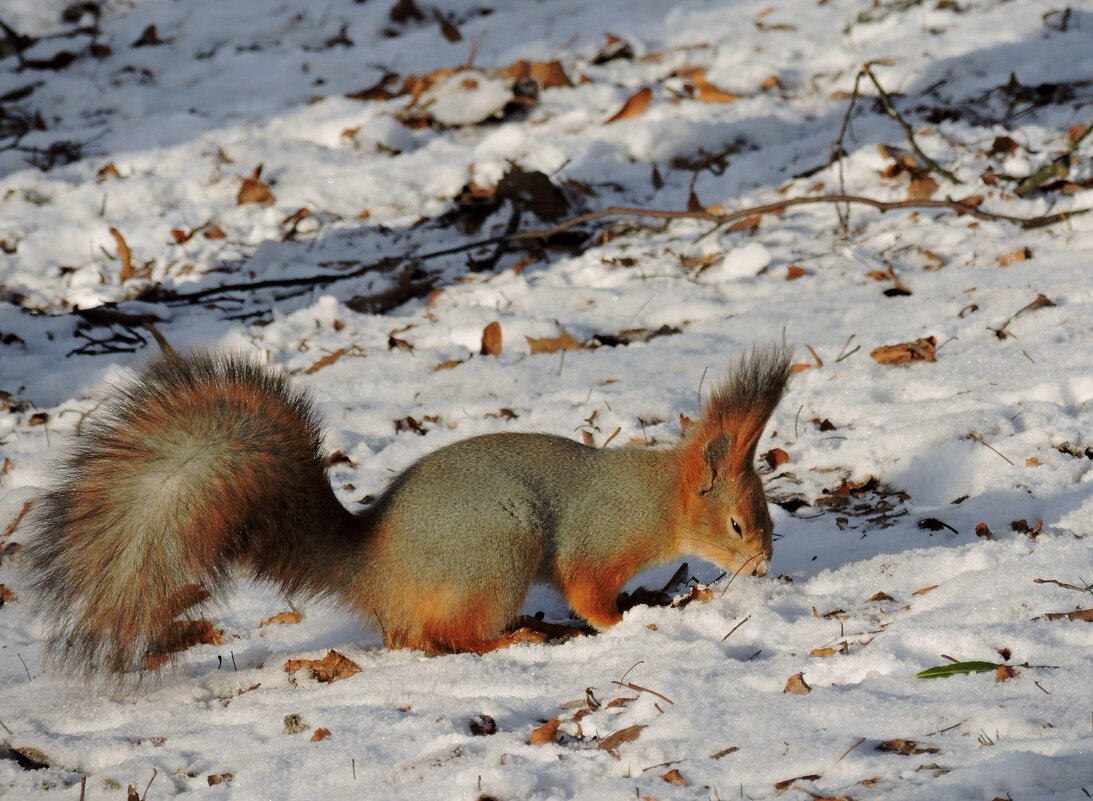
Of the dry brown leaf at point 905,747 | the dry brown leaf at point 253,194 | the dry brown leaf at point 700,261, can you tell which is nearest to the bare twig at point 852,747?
the dry brown leaf at point 905,747

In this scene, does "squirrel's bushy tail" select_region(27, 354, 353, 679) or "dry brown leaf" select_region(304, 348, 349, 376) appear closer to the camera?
"squirrel's bushy tail" select_region(27, 354, 353, 679)

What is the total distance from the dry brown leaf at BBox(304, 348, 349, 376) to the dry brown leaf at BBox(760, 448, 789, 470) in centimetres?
167

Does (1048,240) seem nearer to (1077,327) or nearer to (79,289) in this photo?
(1077,327)

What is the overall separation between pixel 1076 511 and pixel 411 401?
2126 mm

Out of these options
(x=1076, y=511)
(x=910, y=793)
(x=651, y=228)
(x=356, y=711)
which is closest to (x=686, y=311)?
(x=651, y=228)

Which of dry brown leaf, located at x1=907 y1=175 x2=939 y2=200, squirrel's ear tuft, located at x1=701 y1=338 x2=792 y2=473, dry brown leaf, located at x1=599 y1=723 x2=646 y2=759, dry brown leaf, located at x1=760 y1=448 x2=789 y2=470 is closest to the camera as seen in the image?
dry brown leaf, located at x1=599 y1=723 x2=646 y2=759

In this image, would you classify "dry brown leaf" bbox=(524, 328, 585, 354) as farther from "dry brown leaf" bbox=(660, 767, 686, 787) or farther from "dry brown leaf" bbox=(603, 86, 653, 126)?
"dry brown leaf" bbox=(660, 767, 686, 787)

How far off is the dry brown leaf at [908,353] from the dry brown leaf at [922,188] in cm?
139

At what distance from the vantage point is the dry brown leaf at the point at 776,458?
3.41m

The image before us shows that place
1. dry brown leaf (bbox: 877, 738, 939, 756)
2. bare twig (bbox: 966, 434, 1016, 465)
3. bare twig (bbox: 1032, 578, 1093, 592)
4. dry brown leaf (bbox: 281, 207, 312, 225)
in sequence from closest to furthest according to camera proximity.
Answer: dry brown leaf (bbox: 877, 738, 939, 756) → bare twig (bbox: 1032, 578, 1093, 592) → bare twig (bbox: 966, 434, 1016, 465) → dry brown leaf (bbox: 281, 207, 312, 225)

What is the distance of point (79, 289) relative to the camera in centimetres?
492

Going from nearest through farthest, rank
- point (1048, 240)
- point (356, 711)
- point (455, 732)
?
point (455, 732) → point (356, 711) → point (1048, 240)

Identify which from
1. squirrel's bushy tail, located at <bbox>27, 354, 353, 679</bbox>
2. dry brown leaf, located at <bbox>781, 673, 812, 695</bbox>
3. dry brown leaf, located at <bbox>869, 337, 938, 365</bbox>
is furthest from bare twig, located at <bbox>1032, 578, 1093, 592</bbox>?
squirrel's bushy tail, located at <bbox>27, 354, 353, 679</bbox>

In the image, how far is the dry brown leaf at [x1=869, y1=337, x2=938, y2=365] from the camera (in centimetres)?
376
